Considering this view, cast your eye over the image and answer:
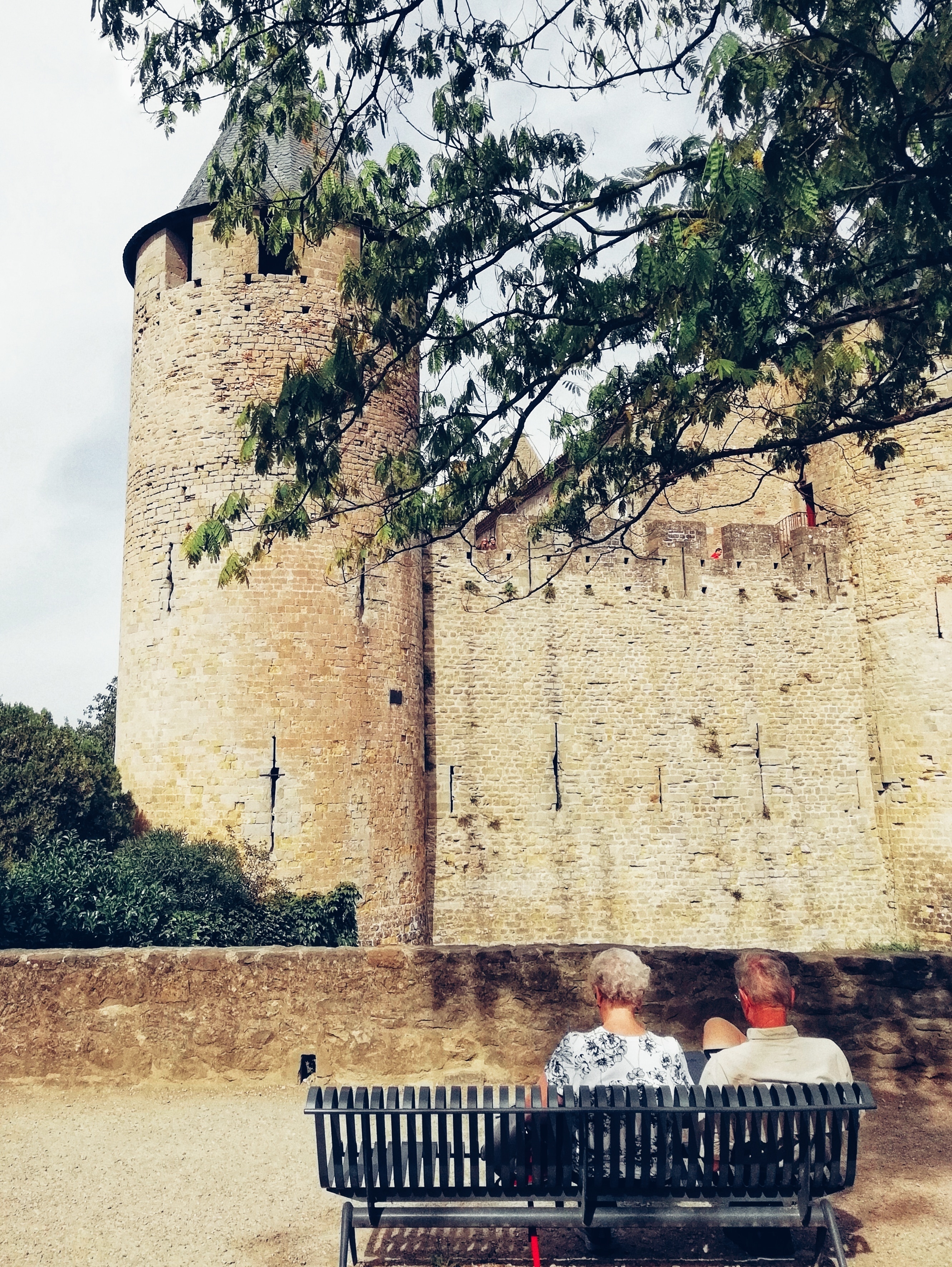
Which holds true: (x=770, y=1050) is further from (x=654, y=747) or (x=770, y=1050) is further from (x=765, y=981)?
(x=654, y=747)

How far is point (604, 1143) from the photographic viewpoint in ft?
10.2

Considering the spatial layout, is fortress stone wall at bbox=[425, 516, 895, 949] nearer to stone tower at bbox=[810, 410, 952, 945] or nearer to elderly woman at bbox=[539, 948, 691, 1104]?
stone tower at bbox=[810, 410, 952, 945]

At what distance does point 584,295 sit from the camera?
5.37m

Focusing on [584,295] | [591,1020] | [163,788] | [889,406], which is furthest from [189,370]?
[591,1020]

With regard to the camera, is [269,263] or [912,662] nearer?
[269,263]

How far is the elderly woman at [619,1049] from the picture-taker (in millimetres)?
3113

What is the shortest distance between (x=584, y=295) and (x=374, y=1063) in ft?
14.4

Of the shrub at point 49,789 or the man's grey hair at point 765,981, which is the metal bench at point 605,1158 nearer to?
the man's grey hair at point 765,981

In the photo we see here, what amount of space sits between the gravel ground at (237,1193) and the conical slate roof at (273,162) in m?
9.64

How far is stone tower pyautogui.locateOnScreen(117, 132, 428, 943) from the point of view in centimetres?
1018

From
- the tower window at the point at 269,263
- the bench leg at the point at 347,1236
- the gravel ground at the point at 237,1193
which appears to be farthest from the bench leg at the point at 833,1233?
the tower window at the point at 269,263

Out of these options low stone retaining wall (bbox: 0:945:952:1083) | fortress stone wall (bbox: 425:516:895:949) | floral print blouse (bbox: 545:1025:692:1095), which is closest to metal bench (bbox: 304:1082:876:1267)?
floral print blouse (bbox: 545:1025:692:1095)

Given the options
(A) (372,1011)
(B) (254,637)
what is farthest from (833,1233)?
(B) (254,637)

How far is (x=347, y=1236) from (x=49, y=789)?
7691 millimetres
